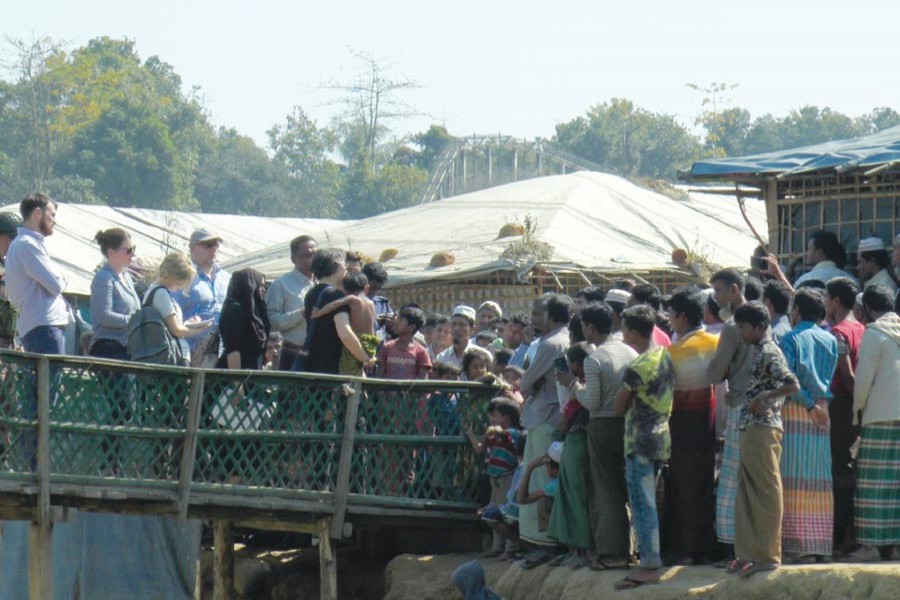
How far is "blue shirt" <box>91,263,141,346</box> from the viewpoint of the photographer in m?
10.4

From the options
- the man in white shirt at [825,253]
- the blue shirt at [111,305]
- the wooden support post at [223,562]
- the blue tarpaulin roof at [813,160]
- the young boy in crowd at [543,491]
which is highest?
the blue tarpaulin roof at [813,160]

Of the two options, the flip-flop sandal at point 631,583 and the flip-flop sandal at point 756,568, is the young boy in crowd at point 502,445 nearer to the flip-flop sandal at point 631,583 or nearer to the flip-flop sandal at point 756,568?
the flip-flop sandal at point 631,583

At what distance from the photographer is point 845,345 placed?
9.21m

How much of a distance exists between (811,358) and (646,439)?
3.39ft

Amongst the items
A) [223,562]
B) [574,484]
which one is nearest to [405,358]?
[223,562]

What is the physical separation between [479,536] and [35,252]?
3944 mm

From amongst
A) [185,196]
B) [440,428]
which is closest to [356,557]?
[440,428]

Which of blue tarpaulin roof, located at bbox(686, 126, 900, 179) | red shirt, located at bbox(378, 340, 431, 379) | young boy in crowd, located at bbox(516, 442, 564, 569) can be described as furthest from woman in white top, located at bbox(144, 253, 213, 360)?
blue tarpaulin roof, located at bbox(686, 126, 900, 179)

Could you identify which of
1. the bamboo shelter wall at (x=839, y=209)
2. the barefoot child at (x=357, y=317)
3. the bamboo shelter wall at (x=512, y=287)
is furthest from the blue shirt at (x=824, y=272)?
the bamboo shelter wall at (x=512, y=287)

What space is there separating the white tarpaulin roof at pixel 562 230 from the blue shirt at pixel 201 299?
19.2ft

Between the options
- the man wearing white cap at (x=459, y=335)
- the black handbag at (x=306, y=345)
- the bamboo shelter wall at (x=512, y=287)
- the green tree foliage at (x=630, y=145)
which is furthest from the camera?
the green tree foliage at (x=630, y=145)

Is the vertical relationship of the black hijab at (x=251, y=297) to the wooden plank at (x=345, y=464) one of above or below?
above

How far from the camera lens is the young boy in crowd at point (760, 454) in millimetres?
8492

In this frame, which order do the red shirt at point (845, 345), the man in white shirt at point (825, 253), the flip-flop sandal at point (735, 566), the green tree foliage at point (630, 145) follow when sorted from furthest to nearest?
1. the green tree foliage at point (630, 145)
2. the man in white shirt at point (825, 253)
3. the red shirt at point (845, 345)
4. the flip-flop sandal at point (735, 566)
